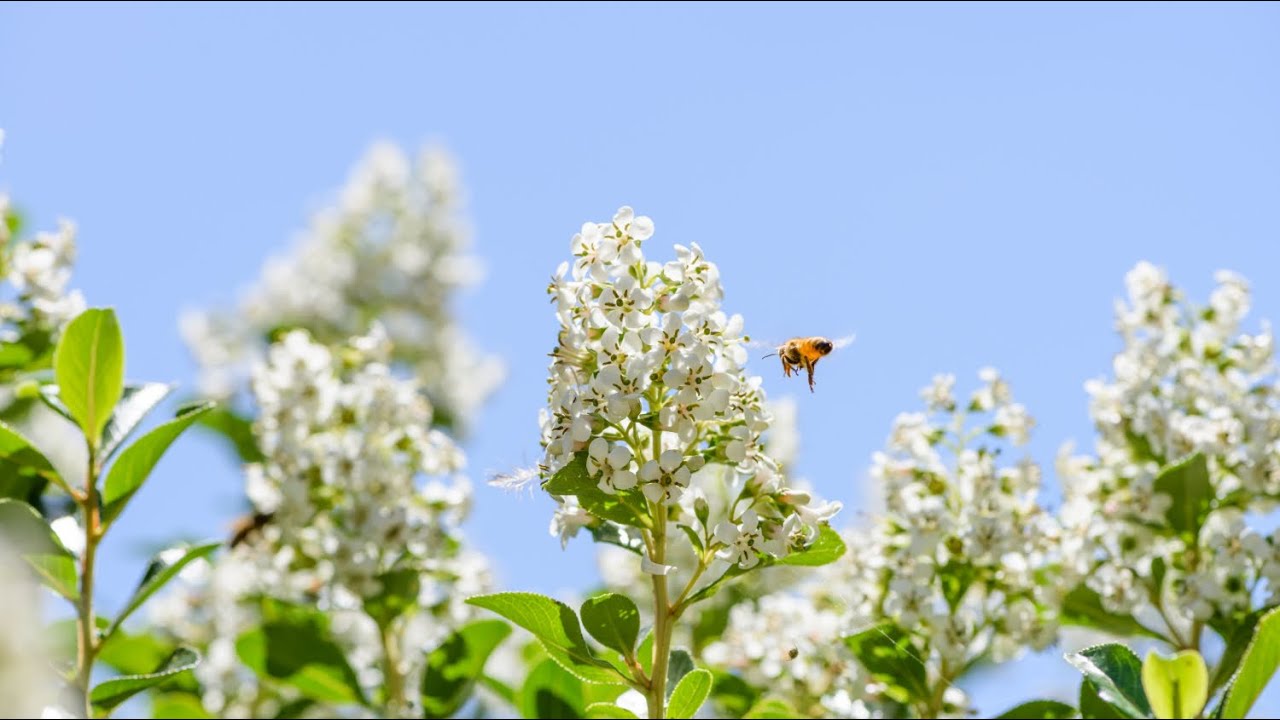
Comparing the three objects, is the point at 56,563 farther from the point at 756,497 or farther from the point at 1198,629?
the point at 1198,629

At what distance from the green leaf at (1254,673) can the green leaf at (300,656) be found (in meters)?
2.64

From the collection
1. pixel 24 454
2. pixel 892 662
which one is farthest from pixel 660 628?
pixel 24 454

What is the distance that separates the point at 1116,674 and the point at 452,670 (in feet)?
6.89

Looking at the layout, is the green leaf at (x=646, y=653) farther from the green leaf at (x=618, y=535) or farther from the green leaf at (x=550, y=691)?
the green leaf at (x=550, y=691)

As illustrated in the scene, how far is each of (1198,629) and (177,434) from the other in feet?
8.90

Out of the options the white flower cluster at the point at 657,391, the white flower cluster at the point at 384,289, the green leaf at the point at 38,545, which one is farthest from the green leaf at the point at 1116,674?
the white flower cluster at the point at 384,289

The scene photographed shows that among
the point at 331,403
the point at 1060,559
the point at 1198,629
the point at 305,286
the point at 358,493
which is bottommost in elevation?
the point at 1198,629

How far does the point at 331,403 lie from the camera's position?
4.34 m

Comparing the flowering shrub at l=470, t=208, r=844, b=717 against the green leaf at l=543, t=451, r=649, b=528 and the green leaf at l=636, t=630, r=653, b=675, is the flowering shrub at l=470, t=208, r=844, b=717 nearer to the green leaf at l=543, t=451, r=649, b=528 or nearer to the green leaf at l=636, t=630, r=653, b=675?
the green leaf at l=543, t=451, r=649, b=528

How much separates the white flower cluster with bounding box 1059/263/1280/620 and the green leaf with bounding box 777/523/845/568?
1.51m

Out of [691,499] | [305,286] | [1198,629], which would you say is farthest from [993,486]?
[305,286]

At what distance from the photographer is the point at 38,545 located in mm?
2814

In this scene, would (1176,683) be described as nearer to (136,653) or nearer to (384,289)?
Result: (136,653)

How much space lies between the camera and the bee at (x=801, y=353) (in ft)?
9.36
